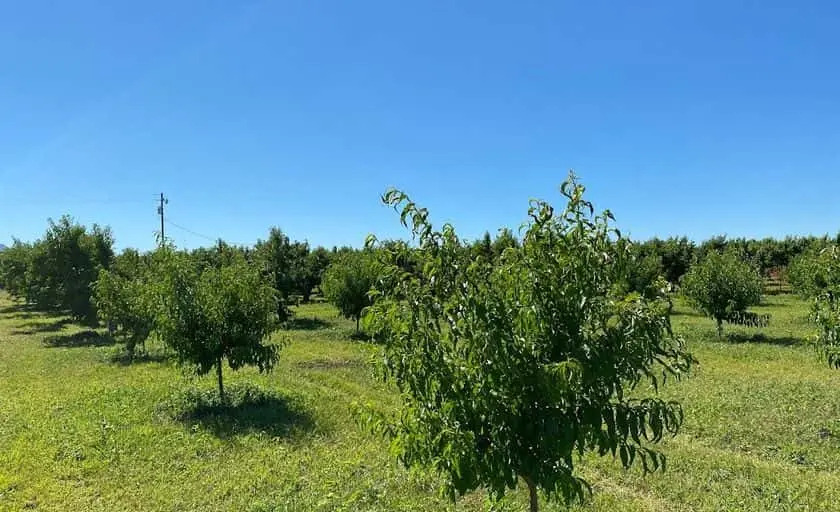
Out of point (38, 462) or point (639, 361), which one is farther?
point (38, 462)

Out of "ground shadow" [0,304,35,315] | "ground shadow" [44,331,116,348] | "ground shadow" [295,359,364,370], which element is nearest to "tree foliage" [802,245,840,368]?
"ground shadow" [295,359,364,370]

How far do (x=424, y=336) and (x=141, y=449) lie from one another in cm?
740

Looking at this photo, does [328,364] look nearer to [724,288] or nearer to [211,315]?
[211,315]

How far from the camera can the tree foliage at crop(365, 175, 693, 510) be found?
12.2 feet

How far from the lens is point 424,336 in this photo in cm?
394

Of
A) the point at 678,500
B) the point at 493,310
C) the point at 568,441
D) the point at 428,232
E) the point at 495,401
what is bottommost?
the point at 678,500

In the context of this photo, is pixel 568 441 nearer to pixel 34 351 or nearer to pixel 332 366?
pixel 332 366

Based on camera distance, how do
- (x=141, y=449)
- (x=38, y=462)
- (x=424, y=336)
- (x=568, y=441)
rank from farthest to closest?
(x=141, y=449) < (x=38, y=462) < (x=424, y=336) < (x=568, y=441)

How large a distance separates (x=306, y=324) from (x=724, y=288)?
A: 1927 cm

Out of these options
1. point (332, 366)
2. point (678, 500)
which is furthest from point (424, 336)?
point (332, 366)

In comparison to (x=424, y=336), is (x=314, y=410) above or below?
below

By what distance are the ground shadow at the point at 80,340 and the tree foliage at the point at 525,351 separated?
2322 cm

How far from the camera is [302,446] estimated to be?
919 centimetres

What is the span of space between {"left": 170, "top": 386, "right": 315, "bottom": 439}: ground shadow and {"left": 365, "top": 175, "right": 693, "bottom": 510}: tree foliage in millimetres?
6635
